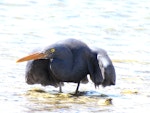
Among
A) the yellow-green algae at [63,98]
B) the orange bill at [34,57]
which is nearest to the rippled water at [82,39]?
the yellow-green algae at [63,98]

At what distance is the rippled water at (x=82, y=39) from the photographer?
8.96 metres

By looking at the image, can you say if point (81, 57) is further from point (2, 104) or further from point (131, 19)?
point (131, 19)

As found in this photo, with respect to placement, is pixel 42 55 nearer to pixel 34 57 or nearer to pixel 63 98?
pixel 34 57

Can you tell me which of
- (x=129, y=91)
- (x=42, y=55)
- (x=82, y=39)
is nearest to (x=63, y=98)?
(x=42, y=55)

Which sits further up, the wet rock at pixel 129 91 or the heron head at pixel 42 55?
the heron head at pixel 42 55

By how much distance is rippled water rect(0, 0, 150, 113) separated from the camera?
896 centimetres

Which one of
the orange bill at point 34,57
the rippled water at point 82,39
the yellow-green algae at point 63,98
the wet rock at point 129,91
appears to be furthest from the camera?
the wet rock at point 129,91

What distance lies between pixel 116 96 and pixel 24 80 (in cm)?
147

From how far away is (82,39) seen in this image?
1373 centimetres

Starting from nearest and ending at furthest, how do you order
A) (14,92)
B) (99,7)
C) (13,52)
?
(14,92) → (13,52) → (99,7)

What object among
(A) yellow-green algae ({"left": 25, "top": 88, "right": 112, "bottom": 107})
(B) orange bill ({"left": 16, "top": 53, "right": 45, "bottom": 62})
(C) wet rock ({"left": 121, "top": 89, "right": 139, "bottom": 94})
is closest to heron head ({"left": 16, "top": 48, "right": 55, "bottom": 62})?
(B) orange bill ({"left": 16, "top": 53, "right": 45, "bottom": 62})

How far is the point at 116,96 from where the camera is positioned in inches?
375

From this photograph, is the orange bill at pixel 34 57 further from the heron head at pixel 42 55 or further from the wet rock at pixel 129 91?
the wet rock at pixel 129 91

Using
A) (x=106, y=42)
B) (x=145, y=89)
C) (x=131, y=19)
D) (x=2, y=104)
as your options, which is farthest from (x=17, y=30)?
(x=2, y=104)
